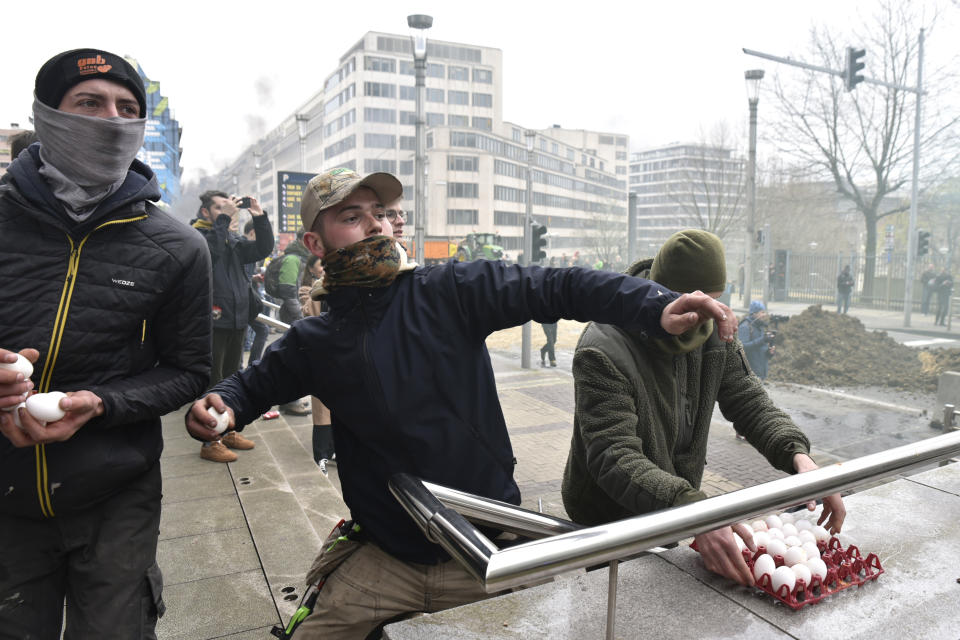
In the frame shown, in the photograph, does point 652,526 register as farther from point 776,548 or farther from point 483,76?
point 483,76

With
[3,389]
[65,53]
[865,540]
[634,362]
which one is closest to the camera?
[3,389]

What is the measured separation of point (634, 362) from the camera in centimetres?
220

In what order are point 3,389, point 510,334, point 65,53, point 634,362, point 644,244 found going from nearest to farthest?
point 3,389 < point 65,53 < point 634,362 < point 510,334 < point 644,244

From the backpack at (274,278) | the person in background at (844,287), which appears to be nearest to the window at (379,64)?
the person in background at (844,287)

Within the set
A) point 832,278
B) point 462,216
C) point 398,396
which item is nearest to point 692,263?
point 398,396

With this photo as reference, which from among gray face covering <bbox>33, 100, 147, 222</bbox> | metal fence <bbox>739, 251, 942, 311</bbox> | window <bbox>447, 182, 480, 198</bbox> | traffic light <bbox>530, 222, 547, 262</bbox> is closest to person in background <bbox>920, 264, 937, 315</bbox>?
metal fence <bbox>739, 251, 942, 311</bbox>

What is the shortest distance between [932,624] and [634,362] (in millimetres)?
1127

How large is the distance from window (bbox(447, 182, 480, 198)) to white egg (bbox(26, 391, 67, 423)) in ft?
271

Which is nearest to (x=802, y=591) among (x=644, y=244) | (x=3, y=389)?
(x=3, y=389)

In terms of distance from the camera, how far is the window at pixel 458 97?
93.3 metres

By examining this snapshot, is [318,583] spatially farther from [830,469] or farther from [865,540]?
[865,540]

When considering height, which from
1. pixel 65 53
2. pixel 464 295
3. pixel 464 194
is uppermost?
pixel 464 194

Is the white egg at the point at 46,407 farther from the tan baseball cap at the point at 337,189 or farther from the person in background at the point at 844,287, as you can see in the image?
the person in background at the point at 844,287

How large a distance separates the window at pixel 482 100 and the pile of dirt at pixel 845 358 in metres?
84.9
